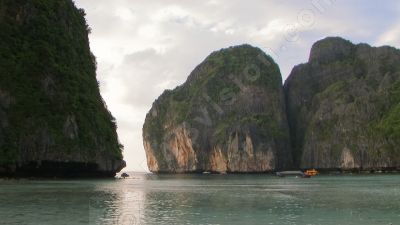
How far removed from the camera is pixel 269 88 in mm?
160125

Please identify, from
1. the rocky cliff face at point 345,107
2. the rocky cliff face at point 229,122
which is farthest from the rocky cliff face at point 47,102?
the rocky cliff face at point 345,107

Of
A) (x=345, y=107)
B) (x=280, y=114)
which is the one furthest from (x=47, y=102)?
(x=280, y=114)

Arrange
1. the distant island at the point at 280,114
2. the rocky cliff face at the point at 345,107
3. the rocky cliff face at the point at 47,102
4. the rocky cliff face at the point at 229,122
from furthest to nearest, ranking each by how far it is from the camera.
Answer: the rocky cliff face at the point at 229,122 → the distant island at the point at 280,114 → the rocky cliff face at the point at 345,107 → the rocky cliff face at the point at 47,102

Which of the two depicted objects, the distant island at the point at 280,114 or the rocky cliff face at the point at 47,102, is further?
the distant island at the point at 280,114

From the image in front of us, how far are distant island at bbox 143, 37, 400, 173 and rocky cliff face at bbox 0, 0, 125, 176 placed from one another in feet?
224

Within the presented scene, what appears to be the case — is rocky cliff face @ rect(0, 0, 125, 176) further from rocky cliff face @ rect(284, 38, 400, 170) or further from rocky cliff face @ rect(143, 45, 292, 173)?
rocky cliff face @ rect(284, 38, 400, 170)

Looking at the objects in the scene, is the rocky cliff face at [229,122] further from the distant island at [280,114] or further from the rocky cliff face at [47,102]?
the rocky cliff face at [47,102]

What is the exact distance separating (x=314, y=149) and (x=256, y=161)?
16.1m

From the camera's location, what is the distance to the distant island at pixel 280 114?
A: 134 metres

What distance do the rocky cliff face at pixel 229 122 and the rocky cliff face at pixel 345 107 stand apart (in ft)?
27.7

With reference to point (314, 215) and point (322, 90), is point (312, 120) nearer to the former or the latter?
point (322, 90)

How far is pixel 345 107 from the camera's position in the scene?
5546 inches

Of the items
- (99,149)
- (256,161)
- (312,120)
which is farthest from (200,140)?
(99,149)

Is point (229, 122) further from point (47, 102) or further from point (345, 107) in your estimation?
point (47, 102)
